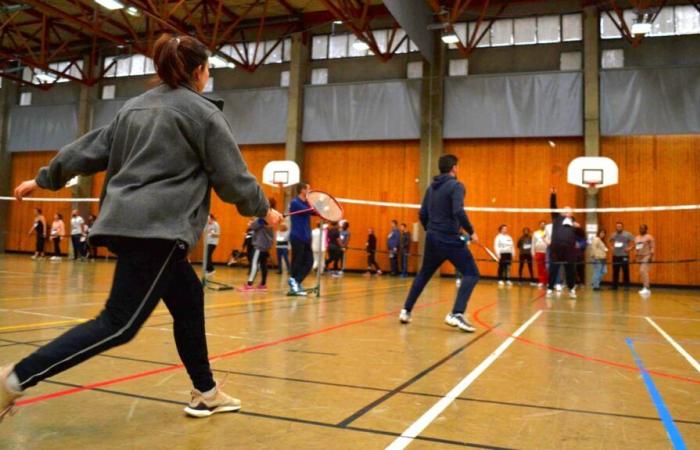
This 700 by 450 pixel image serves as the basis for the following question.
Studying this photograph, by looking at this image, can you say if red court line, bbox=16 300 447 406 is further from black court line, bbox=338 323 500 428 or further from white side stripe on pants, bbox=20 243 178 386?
black court line, bbox=338 323 500 428

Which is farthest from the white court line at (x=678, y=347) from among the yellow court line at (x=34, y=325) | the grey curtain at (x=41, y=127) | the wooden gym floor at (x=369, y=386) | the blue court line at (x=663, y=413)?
the grey curtain at (x=41, y=127)

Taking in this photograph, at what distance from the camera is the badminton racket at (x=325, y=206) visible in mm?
8219

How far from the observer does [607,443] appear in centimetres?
248

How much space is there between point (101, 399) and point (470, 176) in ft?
56.8

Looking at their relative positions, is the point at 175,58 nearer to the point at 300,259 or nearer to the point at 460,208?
the point at 460,208

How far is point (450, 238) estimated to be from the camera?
6.07 meters

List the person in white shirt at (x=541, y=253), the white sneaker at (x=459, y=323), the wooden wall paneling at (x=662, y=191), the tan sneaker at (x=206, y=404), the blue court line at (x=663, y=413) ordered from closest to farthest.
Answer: the blue court line at (x=663, y=413)
the tan sneaker at (x=206, y=404)
the white sneaker at (x=459, y=323)
the person in white shirt at (x=541, y=253)
the wooden wall paneling at (x=662, y=191)

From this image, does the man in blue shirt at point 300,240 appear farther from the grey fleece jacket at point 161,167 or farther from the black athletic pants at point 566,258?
the grey fleece jacket at point 161,167

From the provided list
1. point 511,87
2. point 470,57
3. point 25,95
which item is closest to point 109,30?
point 25,95

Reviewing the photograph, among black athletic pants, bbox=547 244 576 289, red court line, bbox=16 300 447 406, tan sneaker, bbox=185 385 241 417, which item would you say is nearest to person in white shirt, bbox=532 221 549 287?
black athletic pants, bbox=547 244 576 289

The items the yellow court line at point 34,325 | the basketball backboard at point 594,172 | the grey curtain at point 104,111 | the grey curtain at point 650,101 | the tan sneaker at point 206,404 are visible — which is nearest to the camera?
the tan sneaker at point 206,404

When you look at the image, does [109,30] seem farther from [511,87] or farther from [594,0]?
[594,0]

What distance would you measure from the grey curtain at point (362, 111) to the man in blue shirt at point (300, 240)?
418 inches

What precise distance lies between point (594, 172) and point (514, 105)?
387 centimetres
